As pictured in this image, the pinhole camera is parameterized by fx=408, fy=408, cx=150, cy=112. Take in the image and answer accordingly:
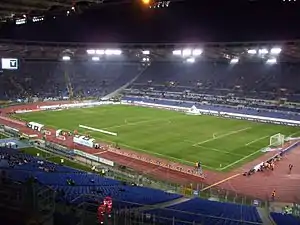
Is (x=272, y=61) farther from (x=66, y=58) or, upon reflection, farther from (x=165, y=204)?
(x=165, y=204)

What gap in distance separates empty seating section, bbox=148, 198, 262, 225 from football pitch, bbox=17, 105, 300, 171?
12.6 m

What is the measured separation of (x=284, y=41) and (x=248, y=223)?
147 ft

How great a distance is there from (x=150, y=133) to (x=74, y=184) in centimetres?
2443

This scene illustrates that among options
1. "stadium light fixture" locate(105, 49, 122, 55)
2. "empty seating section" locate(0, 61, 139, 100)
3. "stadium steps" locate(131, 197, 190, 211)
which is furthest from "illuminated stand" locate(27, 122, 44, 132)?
"stadium light fixture" locate(105, 49, 122, 55)

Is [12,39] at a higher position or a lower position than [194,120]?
higher

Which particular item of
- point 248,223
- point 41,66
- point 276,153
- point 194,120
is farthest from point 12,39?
point 248,223

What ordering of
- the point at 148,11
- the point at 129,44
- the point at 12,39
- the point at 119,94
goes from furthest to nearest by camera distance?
the point at 119,94 → the point at 129,44 → the point at 12,39 → the point at 148,11

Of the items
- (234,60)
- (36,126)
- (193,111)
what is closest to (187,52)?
(234,60)

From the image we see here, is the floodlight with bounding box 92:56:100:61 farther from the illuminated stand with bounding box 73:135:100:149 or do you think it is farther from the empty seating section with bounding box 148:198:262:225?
the empty seating section with bounding box 148:198:262:225

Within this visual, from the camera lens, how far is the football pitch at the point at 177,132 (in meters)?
36.6

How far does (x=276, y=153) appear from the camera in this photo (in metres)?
38.1

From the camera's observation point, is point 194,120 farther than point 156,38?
No

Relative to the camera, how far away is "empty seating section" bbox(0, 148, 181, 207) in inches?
770

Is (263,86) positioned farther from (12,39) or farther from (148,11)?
(12,39)
